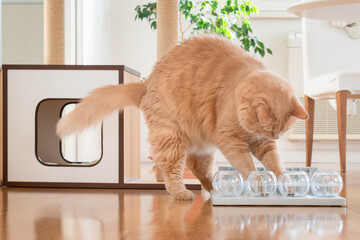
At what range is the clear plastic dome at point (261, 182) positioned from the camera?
171 cm

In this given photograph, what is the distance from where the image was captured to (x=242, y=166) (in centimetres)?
180

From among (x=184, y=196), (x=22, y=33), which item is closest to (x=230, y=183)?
(x=184, y=196)

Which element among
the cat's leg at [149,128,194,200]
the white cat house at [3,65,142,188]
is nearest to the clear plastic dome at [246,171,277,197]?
the cat's leg at [149,128,194,200]

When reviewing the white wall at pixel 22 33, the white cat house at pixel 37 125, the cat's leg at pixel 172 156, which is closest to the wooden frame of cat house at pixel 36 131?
the white cat house at pixel 37 125

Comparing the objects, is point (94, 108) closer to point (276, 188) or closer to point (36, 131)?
point (36, 131)

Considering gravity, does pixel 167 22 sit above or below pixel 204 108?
above

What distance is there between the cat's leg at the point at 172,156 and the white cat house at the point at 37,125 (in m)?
0.38

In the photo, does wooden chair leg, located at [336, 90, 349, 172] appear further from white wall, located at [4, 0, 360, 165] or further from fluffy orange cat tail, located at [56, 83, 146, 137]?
fluffy orange cat tail, located at [56, 83, 146, 137]

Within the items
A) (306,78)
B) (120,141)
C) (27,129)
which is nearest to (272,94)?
(120,141)

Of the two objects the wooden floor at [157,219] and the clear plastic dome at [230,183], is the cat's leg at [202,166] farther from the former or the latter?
the clear plastic dome at [230,183]

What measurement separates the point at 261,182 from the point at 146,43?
284 centimetres

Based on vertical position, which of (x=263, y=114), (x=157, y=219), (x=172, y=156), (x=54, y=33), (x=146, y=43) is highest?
(x=146, y=43)

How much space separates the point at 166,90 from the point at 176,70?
0.27 feet

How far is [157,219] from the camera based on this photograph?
1468 millimetres
